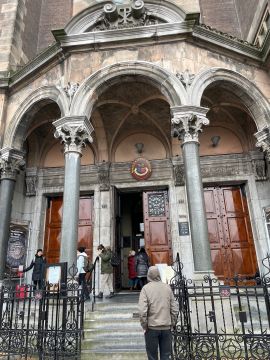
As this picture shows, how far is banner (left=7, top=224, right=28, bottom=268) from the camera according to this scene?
10.1 m

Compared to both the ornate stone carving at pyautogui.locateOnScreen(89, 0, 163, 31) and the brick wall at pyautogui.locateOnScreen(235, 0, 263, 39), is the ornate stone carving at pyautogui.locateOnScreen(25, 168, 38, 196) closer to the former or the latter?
the ornate stone carving at pyautogui.locateOnScreen(89, 0, 163, 31)

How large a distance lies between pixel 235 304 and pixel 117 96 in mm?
7155

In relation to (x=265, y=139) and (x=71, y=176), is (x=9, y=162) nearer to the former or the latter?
(x=71, y=176)

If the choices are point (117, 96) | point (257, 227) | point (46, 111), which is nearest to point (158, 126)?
point (117, 96)

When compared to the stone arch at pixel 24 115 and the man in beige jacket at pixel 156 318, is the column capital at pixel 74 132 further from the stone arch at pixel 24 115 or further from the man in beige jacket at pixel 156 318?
the man in beige jacket at pixel 156 318

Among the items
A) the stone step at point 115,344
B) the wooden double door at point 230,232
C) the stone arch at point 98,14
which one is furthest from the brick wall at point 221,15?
the stone step at point 115,344

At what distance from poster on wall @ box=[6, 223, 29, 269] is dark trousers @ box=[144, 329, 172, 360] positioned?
7.38 meters

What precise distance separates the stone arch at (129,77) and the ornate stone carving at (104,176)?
3.23 metres

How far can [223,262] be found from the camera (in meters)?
10.2

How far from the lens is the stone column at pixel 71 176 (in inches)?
278

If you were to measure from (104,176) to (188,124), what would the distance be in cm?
448

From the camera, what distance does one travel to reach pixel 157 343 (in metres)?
4.00

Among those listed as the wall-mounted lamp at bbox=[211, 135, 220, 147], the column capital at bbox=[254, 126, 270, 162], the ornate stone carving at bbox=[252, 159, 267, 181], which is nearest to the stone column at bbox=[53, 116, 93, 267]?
the column capital at bbox=[254, 126, 270, 162]

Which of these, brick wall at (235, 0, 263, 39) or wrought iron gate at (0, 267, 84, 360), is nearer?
wrought iron gate at (0, 267, 84, 360)
